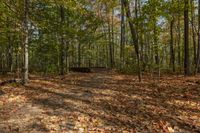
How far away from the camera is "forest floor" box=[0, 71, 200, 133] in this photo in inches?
302

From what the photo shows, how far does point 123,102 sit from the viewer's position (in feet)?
36.1

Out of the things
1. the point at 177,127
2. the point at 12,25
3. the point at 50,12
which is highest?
the point at 50,12

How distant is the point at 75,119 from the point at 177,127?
304 centimetres

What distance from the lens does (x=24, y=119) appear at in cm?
805

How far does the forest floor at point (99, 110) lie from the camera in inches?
302

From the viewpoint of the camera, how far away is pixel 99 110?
31.3ft

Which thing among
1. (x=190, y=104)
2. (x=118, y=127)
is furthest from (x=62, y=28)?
(x=118, y=127)

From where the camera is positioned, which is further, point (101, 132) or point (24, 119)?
point (24, 119)

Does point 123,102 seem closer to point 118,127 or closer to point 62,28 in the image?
point 118,127

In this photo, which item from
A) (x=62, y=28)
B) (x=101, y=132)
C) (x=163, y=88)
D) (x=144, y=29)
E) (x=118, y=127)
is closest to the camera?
(x=101, y=132)

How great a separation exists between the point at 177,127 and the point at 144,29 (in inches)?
392

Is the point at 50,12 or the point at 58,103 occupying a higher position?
the point at 50,12

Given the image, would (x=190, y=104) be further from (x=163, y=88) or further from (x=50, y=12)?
(x=50, y=12)

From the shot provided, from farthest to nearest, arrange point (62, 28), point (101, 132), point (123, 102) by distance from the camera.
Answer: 1. point (62, 28)
2. point (123, 102)
3. point (101, 132)
